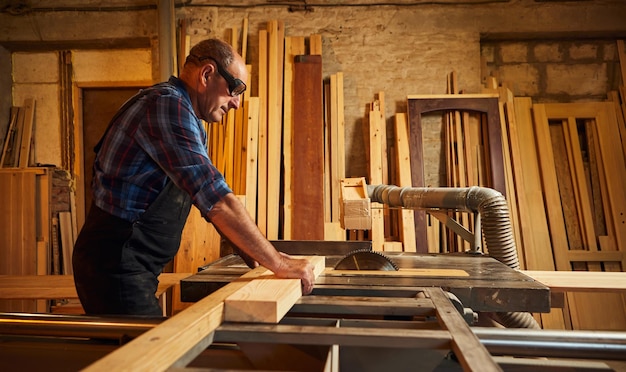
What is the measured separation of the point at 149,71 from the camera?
4.74 m

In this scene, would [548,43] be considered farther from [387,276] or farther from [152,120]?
[152,120]

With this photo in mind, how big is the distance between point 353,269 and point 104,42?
4.06 m

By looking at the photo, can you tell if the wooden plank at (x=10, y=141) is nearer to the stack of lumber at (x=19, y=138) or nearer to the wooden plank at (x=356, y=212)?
the stack of lumber at (x=19, y=138)

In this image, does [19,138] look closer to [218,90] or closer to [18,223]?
[18,223]

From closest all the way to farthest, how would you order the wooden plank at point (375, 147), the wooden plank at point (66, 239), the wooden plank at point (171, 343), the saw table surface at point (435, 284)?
1. the wooden plank at point (171, 343)
2. the saw table surface at point (435, 284)
3. the wooden plank at point (375, 147)
4. the wooden plank at point (66, 239)

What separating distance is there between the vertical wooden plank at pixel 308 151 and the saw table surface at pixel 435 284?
169 cm

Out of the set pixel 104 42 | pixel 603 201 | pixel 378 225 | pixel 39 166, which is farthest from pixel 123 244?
pixel 603 201

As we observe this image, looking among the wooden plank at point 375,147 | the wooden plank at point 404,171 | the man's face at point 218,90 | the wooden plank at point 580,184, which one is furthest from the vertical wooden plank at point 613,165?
the man's face at point 218,90

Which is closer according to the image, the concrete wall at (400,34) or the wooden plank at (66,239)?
the wooden plank at (66,239)

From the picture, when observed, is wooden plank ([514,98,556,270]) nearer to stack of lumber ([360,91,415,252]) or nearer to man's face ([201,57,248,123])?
stack of lumber ([360,91,415,252])

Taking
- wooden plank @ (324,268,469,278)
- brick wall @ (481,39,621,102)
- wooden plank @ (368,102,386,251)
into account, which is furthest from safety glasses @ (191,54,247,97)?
brick wall @ (481,39,621,102)

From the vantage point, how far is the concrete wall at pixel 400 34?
4.48 metres

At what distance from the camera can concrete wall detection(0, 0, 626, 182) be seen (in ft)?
14.7

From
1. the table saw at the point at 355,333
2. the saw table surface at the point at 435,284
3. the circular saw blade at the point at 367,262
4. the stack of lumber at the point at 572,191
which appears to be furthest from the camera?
the stack of lumber at the point at 572,191
